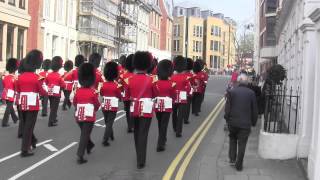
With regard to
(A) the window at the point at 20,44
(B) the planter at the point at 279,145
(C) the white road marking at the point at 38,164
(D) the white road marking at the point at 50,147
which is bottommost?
(C) the white road marking at the point at 38,164

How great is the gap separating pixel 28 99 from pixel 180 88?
15.4 ft

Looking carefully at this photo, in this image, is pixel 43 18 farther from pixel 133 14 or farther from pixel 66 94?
pixel 133 14

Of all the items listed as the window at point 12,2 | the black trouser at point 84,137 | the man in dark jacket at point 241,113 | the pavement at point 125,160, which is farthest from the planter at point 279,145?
the window at point 12,2

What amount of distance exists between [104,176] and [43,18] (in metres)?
27.3

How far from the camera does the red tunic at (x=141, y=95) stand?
10.5 m

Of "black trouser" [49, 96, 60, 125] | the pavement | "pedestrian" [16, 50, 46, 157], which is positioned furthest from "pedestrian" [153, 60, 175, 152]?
"black trouser" [49, 96, 60, 125]

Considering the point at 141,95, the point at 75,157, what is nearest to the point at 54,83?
the point at 75,157

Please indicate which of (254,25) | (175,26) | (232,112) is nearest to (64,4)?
(232,112)

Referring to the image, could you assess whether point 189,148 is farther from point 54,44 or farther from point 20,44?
point 54,44

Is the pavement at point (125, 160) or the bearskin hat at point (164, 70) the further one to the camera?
the bearskin hat at point (164, 70)

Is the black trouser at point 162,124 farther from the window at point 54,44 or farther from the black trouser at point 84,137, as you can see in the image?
the window at point 54,44

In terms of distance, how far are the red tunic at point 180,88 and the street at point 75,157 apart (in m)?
0.98

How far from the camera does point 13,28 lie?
3122cm

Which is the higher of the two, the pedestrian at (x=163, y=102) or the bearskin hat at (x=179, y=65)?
the bearskin hat at (x=179, y=65)
